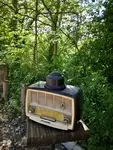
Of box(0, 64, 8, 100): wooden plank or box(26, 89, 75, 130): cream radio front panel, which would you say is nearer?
box(26, 89, 75, 130): cream radio front panel

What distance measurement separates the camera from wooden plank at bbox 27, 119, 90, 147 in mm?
1355

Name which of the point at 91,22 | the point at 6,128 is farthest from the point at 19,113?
the point at 91,22

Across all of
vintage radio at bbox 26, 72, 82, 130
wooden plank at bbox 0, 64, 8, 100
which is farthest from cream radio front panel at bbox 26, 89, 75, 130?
wooden plank at bbox 0, 64, 8, 100

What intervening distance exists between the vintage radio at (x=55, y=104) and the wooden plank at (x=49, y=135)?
0.09 ft

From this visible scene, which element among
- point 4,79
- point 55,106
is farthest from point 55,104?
point 4,79

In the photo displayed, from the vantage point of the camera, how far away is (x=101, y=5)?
3105 mm

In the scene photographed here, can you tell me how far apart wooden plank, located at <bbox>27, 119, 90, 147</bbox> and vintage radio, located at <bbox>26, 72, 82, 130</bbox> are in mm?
28

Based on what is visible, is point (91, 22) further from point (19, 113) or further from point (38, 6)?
point (19, 113)

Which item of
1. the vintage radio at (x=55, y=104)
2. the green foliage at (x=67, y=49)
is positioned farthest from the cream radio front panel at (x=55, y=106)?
the green foliage at (x=67, y=49)

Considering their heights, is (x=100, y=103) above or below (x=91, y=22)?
below

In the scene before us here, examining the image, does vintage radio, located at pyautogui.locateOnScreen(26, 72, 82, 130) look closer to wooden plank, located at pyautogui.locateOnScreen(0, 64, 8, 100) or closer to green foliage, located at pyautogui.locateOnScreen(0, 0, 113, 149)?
green foliage, located at pyautogui.locateOnScreen(0, 0, 113, 149)

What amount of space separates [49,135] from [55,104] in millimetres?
172

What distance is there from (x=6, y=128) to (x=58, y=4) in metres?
1.86

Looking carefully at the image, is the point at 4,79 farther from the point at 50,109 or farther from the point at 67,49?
the point at 50,109
